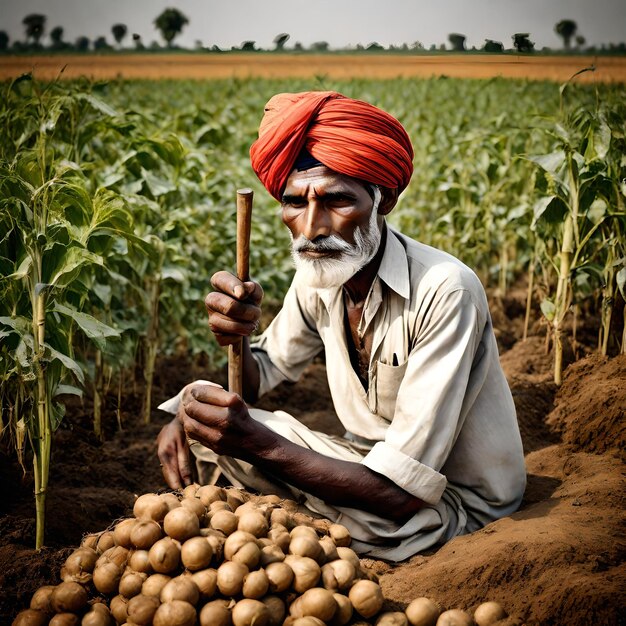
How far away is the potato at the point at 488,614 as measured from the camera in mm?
2482

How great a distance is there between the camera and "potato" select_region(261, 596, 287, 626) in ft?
7.80

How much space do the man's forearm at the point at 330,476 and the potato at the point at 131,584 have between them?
69cm

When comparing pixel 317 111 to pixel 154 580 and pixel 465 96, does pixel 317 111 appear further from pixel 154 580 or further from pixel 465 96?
→ pixel 465 96

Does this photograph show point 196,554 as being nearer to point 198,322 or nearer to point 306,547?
point 306,547

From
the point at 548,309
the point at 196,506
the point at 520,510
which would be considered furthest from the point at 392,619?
the point at 548,309

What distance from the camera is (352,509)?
3115mm

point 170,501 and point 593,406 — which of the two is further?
point 593,406

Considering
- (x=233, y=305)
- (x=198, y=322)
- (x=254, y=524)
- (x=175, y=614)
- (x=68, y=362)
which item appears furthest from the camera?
(x=198, y=322)

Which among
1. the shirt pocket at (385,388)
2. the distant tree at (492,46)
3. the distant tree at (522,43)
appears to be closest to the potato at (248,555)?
the shirt pocket at (385,388)

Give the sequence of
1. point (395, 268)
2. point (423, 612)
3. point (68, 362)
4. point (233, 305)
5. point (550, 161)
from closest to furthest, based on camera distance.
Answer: point (423, 612)
point (68, 362)
point (233, 305)
point (395, 268)
point (550, 161)

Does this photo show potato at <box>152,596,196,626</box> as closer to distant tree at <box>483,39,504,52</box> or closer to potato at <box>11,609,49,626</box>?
potato at <box>11,609,49,626</box>

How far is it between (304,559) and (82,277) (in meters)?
2.10

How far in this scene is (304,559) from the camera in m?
2.51

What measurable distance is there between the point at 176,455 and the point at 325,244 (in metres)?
1.18
